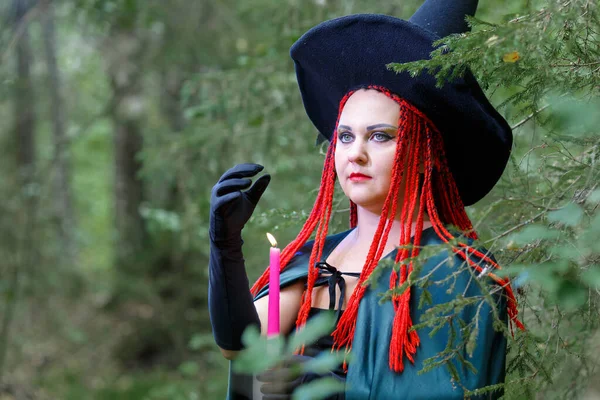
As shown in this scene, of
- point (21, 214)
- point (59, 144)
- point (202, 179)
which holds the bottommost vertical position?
point (21, 214)

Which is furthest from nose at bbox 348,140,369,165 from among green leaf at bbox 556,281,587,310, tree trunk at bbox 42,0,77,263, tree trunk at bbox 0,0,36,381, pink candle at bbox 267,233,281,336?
tree trunk at bbox 42,0,77,263

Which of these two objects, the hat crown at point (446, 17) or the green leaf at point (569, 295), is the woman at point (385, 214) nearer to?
the hat crown at point (446, 17)

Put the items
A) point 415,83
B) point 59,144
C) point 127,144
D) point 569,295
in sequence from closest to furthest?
point 569,295 → point 415,83 → point 59,144 → point 127,144

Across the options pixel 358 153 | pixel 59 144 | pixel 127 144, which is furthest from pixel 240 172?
pixel 127 144

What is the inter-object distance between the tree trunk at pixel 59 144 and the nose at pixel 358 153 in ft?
14.5

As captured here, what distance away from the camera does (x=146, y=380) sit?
27.1 ft

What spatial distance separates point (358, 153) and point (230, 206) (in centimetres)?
47

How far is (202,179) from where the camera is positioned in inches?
216

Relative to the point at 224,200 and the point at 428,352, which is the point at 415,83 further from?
the point at 428,352

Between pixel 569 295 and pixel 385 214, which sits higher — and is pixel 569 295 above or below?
below

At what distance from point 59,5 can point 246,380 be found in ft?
16.0

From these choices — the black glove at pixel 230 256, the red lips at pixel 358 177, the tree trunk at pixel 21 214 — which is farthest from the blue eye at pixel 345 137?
the tree trunk at pixel 21 214

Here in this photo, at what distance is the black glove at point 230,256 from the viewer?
2215mm

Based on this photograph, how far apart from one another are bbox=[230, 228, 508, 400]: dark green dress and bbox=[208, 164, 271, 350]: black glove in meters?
0.34
